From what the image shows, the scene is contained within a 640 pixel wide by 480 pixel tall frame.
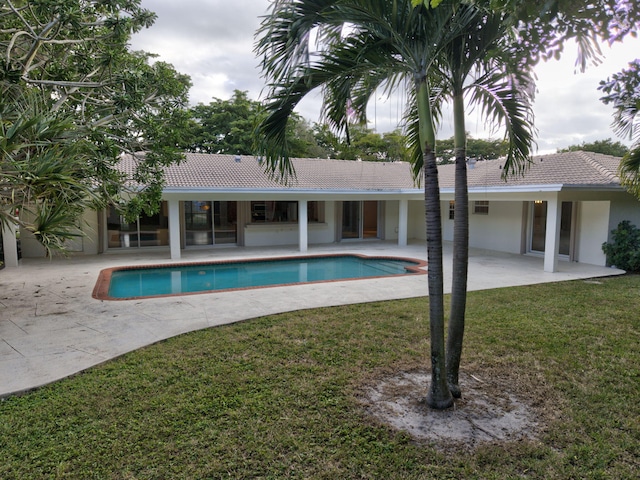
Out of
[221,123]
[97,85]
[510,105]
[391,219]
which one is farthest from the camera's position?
[221,123]

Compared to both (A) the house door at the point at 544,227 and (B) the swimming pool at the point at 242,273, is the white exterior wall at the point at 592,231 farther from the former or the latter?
(B) the swimming pool at the point at 242,273

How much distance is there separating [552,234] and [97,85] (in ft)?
43.4

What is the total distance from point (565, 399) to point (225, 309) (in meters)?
6.26

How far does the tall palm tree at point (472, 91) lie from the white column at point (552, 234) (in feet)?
26.9

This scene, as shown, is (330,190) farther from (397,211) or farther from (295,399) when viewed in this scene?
(295,399)

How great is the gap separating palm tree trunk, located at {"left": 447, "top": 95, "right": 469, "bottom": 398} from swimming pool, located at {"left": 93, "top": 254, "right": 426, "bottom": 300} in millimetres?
7204

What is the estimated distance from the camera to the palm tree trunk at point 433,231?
13.6ft

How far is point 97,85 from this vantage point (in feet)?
25.7

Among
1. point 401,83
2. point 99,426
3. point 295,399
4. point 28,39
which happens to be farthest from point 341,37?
point 28,39

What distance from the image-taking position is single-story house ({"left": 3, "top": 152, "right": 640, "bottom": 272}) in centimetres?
1317

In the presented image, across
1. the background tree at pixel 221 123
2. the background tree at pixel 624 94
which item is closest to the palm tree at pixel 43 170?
the background tree at pixel 624 94

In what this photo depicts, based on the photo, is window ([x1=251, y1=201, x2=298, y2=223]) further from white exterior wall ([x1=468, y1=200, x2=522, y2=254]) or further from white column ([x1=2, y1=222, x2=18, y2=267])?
white column ([x1=2, y1=222, x2=18, y2=267])

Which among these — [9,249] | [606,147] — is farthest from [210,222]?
[606,147]

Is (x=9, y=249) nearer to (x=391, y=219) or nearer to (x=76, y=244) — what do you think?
(x=76, y=244)
